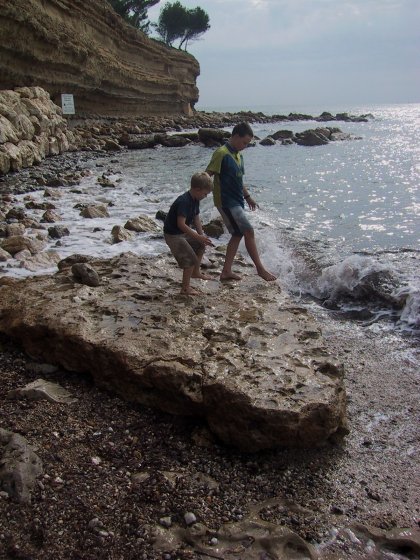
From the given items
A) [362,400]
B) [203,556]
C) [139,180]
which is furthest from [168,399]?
[139,180]

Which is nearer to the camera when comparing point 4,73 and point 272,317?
point 272,317

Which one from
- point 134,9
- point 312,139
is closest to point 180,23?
point 134,9

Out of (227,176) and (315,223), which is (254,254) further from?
(315,223)

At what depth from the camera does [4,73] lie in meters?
19.1

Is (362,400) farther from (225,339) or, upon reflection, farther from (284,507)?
(284,507)

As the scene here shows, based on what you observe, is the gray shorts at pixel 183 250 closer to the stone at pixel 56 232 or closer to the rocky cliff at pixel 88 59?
the stone at pixel 56 232

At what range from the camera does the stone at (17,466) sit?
2.27 meters

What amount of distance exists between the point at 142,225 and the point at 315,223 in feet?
12.7

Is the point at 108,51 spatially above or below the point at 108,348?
above

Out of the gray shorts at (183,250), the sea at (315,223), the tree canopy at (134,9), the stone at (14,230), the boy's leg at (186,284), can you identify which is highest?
the tree canopy at (134,9)

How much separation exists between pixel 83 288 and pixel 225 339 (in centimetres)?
149

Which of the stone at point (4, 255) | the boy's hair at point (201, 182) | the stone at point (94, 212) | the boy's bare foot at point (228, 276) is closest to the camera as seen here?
the boy's hair at point (201, 182)

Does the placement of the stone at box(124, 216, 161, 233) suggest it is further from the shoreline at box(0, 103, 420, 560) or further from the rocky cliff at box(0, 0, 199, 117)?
the rocky cliff at box(0, 0, 199, 117)

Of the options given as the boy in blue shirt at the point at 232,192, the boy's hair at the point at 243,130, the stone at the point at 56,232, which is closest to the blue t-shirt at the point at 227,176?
the boy in blue shirt at the point at 232,192
